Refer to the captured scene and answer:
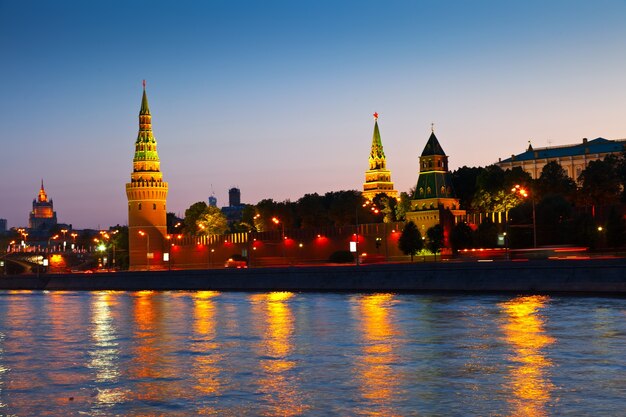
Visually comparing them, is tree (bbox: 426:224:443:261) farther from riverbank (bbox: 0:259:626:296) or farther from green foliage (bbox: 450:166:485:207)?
riverbank (bbox: 0:259:626:296)

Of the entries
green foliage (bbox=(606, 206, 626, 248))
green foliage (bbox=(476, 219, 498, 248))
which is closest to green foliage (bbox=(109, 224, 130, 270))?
green foliage (bbox=(476, 219, 498, 248))

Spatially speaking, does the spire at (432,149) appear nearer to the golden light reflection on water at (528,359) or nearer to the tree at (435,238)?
the tree at (435,238)

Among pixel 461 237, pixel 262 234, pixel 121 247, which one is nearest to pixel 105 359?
pixel 461 237

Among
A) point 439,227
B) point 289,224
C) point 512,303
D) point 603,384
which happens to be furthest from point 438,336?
point 289,224

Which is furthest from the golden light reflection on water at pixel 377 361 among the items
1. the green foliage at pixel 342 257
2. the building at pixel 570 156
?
the building at pixel 570 156

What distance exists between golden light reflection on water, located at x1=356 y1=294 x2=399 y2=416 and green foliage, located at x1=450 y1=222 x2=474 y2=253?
50780mm

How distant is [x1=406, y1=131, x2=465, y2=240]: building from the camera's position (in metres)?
112

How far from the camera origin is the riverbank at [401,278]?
5053 centimetres

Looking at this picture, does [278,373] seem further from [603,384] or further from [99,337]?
[99,337]

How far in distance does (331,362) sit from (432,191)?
87724mm

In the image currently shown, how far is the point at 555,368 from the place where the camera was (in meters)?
24.1

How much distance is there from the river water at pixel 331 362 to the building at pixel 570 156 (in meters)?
139

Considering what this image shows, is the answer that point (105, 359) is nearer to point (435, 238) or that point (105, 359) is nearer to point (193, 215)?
point (435, 238)

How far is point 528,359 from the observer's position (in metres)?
26.1
